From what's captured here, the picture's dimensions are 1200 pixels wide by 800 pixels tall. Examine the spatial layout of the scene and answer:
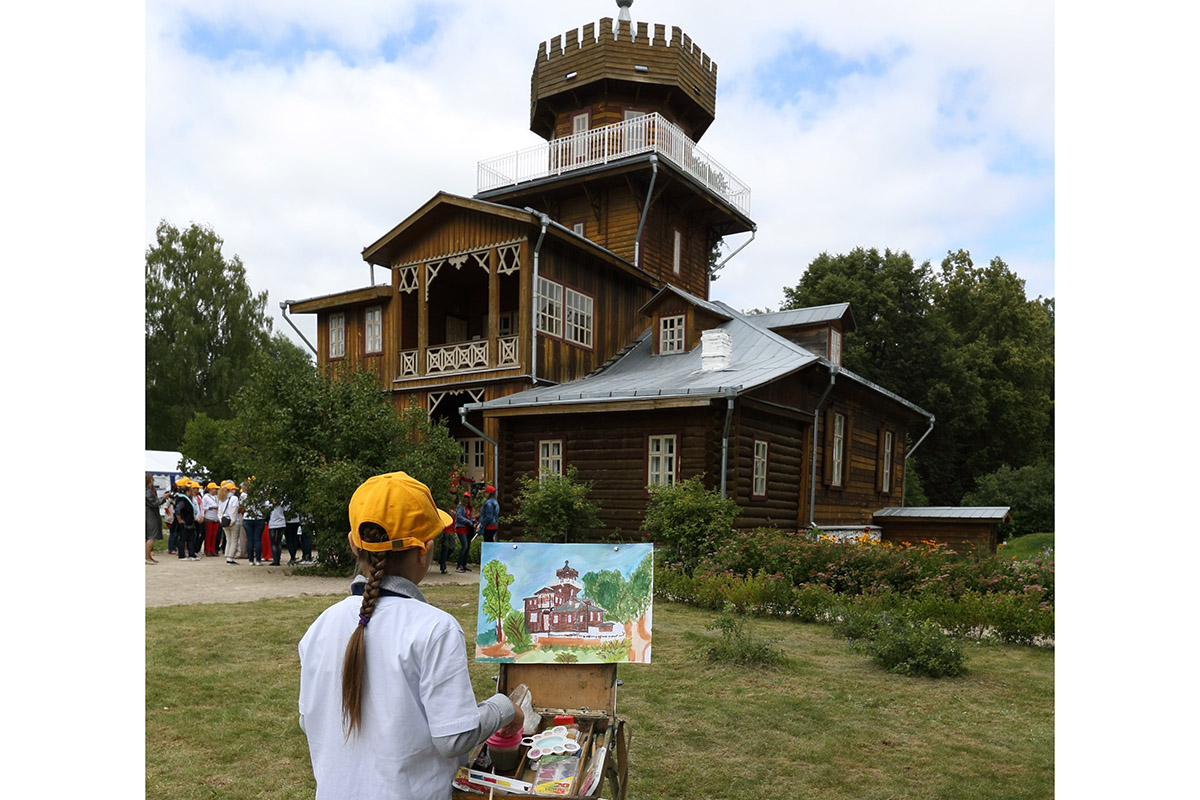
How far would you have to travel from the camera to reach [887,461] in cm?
2439

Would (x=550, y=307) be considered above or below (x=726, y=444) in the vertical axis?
above

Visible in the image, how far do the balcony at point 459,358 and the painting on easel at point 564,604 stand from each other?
1565cm

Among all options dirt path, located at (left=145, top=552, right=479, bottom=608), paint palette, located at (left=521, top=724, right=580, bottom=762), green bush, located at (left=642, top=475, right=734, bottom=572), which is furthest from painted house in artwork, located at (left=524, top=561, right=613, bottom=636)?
green bush, located at (left=642, top=475, right=734, bottom=572)

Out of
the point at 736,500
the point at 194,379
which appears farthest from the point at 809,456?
the point at 194,379

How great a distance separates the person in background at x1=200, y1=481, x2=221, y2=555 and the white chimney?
1079 centimetres

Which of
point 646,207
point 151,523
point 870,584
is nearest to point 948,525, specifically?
point 646,207

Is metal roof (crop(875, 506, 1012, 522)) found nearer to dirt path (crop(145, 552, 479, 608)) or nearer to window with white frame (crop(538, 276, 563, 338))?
window with white frame (crop(538, 276, 563, 338))

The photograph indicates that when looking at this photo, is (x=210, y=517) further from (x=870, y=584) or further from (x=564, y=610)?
(x=564, y=610)

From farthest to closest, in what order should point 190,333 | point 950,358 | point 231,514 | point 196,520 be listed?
point 190,333 < point 950,358 < point 196,520 < point 231,514

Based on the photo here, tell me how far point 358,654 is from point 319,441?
12574 mm

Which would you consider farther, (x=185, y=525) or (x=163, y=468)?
(x=163, y=468)

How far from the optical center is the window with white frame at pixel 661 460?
16.6 meters

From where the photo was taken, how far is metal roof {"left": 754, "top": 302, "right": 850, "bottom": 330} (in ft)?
70.5

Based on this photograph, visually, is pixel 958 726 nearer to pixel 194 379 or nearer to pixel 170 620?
pixel 170 620
